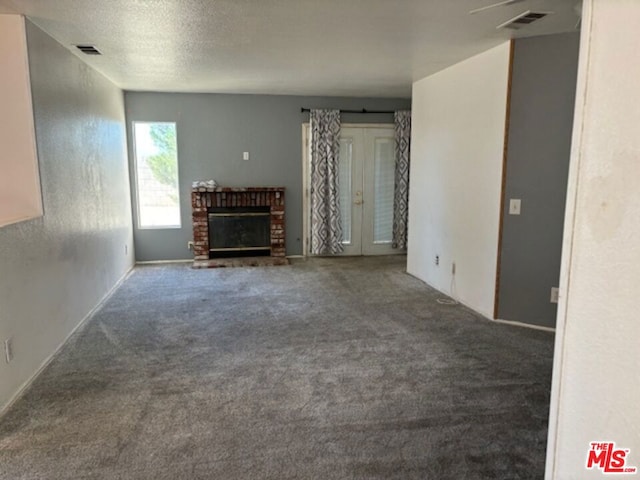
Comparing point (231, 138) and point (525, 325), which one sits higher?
point (231, 138)

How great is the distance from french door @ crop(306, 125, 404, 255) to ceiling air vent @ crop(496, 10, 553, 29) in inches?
139

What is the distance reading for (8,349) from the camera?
102 inches

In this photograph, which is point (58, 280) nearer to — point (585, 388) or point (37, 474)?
point (37, 474)

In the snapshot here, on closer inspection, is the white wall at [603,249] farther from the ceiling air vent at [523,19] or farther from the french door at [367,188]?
the french door at [367,188]

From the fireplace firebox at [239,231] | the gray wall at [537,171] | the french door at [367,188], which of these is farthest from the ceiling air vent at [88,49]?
the french door at [367,188]

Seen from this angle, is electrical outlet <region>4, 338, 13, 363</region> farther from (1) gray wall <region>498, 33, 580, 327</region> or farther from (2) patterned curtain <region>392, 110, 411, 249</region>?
(2) patterned curtain <region>392, 110, 411, 249</region>

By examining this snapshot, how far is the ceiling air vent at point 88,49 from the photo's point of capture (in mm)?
3701

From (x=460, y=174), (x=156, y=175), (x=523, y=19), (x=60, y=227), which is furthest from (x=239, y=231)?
(x=523, y=19)

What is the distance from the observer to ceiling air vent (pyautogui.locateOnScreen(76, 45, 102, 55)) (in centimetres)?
370

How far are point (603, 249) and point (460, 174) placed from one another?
347cm

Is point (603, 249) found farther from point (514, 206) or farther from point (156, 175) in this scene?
point (156, 175)

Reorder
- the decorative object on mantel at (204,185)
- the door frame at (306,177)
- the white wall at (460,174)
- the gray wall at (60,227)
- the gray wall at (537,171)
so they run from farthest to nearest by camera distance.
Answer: the door frame at (306,177) → the decorative object on mantel at (204,185) → the white wall at (460,174) → the gray wall at (537,171) → the gray wall at (60,227)

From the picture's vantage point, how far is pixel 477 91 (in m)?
4.10

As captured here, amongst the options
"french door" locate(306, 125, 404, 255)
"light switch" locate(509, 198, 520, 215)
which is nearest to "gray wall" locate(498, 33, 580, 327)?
"light switch" locate(509, 198, 520, 215)
